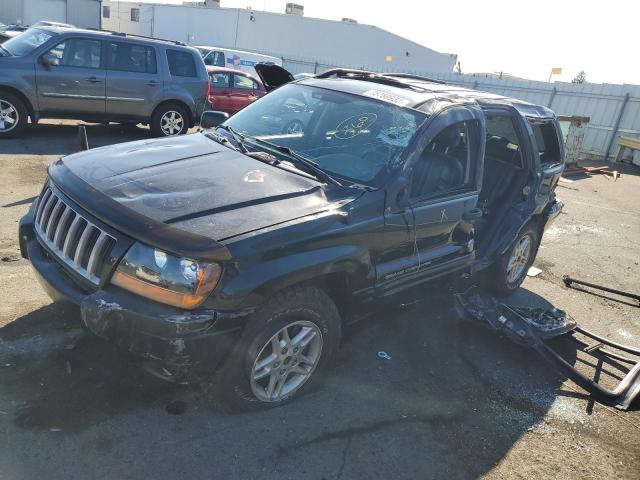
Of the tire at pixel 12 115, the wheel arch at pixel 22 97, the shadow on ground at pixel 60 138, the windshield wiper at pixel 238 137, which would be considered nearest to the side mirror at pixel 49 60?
the wheel arch at pixel 22 97

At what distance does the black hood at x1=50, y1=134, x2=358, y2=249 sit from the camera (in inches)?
99.1

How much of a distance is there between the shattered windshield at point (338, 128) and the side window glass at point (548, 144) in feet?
7.93

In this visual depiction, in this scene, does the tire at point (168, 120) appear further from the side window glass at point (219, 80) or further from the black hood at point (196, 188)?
the black hood at point (196, 188)

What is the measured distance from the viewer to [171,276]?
2.36 meters

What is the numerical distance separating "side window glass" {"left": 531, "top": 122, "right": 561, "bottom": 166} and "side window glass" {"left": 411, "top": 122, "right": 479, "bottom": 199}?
5.75 ft

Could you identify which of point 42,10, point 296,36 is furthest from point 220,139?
point 296,36

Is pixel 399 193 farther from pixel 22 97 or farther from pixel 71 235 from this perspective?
pixel 22 97

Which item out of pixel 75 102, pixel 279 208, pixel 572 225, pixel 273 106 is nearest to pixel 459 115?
pixel 273 106

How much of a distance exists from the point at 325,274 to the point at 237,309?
0.59 meters

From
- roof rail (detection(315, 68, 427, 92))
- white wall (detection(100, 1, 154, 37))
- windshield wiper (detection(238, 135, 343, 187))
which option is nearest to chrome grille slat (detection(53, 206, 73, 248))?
windshield wiper (detection(238, 135, 343, 187))

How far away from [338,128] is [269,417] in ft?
6.59

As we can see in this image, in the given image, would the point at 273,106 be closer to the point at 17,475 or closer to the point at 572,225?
the point at 17,475

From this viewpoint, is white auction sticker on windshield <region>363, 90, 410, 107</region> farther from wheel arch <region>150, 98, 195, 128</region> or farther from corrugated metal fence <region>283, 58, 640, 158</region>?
corrugated metal fence <region>283, 58, 640, 158</region>

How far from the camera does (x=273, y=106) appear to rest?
406 centimetres
